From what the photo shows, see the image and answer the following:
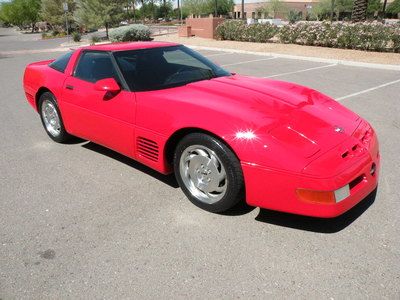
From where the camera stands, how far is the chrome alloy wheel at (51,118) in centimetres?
483

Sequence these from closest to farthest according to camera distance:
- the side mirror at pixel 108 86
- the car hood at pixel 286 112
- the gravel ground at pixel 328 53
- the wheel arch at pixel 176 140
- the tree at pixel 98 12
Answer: the car hood at pixel 286 112, the wheel arch at pixel 176 140, the side mirror at pixel 108 86, the gravel ground at pixel 328 53, the tree at pixel 98 12

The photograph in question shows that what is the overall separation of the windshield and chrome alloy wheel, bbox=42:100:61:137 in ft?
4.78

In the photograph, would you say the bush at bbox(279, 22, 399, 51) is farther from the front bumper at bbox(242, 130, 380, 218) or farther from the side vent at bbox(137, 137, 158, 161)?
the side vent at bbox(137, 137, 158, 161)

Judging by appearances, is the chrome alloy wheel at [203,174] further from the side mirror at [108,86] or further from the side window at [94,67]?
the side window at [94,67]

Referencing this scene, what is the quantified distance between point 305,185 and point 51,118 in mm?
3769

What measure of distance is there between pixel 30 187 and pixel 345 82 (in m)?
7.97

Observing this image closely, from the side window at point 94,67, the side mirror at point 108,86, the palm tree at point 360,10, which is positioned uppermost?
the palm tree at point 360,10

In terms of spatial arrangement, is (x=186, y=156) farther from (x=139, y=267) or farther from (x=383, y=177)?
(x=383, y=177)

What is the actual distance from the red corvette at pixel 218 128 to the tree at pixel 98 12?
2684cm

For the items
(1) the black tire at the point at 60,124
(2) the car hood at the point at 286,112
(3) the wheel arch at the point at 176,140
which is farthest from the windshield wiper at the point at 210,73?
(1) the black tire at the point at 60,124

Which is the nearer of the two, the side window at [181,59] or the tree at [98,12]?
the side window at [181,59]

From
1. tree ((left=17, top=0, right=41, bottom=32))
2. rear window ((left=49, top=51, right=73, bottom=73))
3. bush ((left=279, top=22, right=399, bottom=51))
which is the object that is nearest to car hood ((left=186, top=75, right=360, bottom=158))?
rear window ((left=49, top=51, right=73, bottom=73))

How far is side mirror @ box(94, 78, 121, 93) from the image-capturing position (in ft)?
11.7

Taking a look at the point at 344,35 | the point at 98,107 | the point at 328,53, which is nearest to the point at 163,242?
the point at 98,107
